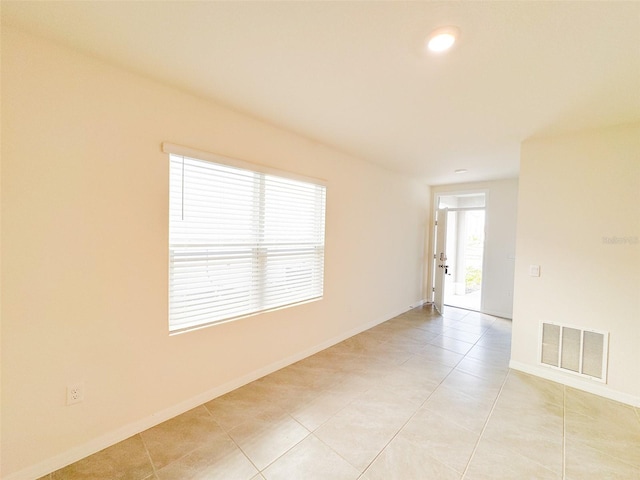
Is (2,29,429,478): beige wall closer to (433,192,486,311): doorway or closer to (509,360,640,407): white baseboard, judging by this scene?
(509,360,640,407): white baseboard

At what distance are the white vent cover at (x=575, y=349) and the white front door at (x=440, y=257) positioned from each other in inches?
95.6

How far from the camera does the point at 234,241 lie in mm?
2338

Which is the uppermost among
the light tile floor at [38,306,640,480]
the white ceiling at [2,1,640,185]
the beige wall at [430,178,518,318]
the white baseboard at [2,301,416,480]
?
the white ceiling at [2,1,640,185]

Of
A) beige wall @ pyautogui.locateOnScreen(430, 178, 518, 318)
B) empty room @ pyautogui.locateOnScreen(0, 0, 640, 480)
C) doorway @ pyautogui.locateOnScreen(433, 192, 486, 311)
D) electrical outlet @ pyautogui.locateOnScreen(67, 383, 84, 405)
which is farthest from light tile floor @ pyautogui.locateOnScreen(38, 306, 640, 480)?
doorway @ pyautogui.locateOnScreen(433, 192, 486, 311)

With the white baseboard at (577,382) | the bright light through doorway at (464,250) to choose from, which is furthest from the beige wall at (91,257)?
the bright light through doorway at (464,250)

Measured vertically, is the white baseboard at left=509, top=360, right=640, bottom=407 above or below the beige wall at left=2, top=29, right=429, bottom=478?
below

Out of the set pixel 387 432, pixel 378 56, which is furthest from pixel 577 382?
pixel 378 56

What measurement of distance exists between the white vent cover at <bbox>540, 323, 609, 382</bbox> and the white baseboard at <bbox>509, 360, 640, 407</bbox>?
0.06 meters

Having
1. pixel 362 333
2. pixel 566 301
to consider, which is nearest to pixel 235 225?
pixel 362 333

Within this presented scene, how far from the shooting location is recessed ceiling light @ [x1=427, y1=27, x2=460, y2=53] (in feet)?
4.38

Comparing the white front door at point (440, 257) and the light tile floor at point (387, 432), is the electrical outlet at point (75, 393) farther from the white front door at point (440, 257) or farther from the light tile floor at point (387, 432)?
the white front door at point (440, 257)

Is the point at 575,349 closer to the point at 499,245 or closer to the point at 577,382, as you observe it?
the point at 577,382

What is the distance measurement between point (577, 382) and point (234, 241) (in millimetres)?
3572

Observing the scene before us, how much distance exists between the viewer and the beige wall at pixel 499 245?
15.5 feet
